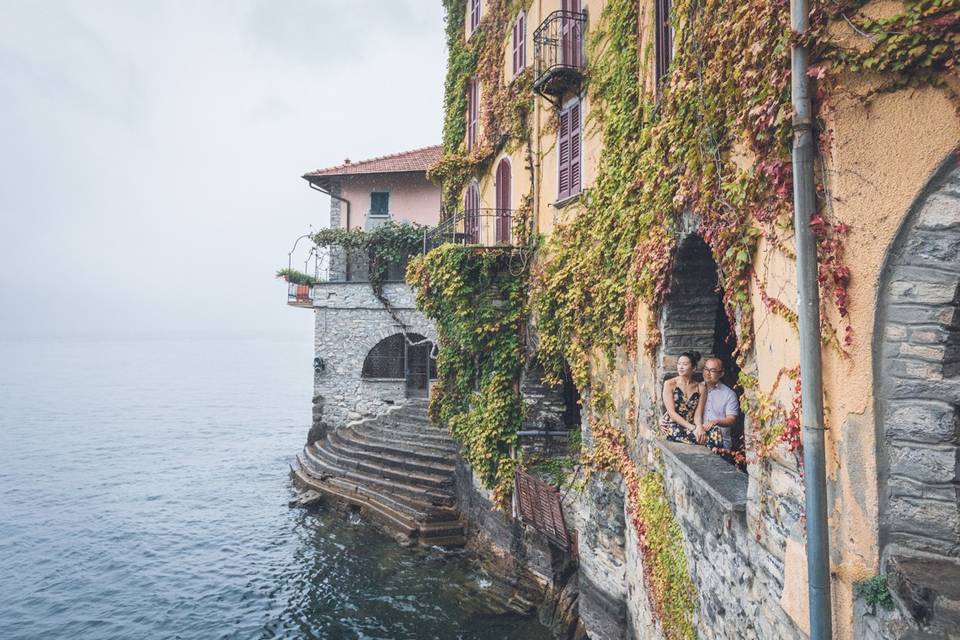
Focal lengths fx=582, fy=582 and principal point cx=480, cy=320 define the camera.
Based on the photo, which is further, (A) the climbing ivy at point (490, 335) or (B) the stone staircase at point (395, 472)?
(B) the stone staircase at point (395, 472)

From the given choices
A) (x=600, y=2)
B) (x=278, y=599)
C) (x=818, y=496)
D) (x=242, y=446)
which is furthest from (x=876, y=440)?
(x=242, y=446)

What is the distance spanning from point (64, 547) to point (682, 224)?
18.4 metres

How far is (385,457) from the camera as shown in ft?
57.0

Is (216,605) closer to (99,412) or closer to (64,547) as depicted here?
(64,547)

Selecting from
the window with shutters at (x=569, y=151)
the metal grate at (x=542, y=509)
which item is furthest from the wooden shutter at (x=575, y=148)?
the metal grate at (x=542, y=509)

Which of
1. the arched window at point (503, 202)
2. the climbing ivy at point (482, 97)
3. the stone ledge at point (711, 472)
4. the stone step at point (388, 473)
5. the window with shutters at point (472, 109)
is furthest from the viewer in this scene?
the window with shutters at point (472, 109)

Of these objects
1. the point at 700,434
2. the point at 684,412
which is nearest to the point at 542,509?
the point at 684,412

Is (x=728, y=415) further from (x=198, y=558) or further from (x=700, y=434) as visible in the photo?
(x=198, y=558)

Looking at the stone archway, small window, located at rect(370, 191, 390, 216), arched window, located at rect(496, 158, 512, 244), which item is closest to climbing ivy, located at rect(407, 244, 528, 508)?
arched window, located at rect(496, 158, 512, 244)

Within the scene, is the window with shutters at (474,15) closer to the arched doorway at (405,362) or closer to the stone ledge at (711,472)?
the arched doorway at (405,362)

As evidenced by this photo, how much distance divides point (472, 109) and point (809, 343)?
15.1 meters

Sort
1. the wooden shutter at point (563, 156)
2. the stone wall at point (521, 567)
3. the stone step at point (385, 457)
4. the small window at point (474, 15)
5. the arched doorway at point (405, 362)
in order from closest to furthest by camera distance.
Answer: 1. the stone wall at point (521, 567)
2. the wooden shutter at point (563, 156)
3. the stone step at point (385, 457)
4. the small window at point (474, 15)
5. the arched doorway at point (405, 362)

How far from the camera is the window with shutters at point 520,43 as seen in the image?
13469mm

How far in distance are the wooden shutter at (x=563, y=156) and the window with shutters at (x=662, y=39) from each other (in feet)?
10.7
